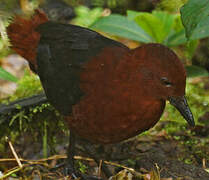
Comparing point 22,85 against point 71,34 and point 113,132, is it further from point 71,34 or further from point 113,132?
point 113,132

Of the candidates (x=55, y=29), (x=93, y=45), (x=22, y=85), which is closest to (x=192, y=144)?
(x=93, y=45)

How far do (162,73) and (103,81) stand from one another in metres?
0.36

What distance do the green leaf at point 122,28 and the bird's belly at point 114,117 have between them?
1.52 meters

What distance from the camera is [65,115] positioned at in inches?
94.3

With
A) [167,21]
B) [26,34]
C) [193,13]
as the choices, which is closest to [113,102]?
[193,13]

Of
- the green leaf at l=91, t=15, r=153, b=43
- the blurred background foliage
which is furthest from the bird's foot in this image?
the green leaf at l=91, t=15, r=153, b=43

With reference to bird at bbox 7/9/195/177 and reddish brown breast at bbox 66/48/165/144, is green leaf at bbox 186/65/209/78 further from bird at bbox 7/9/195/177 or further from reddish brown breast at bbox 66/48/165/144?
reddish brown breast at bbox 66/48/165/144

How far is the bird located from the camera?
6.63 ft

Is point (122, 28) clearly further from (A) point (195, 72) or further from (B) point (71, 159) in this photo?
(B) point (71, 159)

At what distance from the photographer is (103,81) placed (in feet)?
7.12

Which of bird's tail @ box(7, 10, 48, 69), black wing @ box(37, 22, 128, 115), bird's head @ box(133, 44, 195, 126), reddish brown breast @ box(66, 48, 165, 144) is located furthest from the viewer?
bird's tail @ box(7, 10, 48, 69)

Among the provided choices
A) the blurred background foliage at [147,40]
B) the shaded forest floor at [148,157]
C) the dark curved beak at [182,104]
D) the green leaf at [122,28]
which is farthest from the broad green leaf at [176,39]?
the dark curved beak at [182,104]

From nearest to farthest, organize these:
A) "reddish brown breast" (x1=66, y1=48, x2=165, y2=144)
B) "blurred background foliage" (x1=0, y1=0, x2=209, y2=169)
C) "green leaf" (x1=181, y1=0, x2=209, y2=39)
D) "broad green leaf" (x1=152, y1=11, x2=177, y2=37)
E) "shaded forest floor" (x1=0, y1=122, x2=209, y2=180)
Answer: "green leaf" (x1=181, y1=0, x2=209, y2=39) → "reddish brown breast" (x1=66, y1=48, x2=165, y2=144) → "shaded forest floor" (x1=0, y1=122, x2=209, y2=180) → "blurred background foliage" (x1=0, y1=0, x2=209, y2=169) → "broad green leaf" (x1=152, y1=11, x2=177, y2=37)

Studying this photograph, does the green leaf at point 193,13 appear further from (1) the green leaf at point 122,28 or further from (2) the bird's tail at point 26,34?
(1) the green leaf at point 122,28
